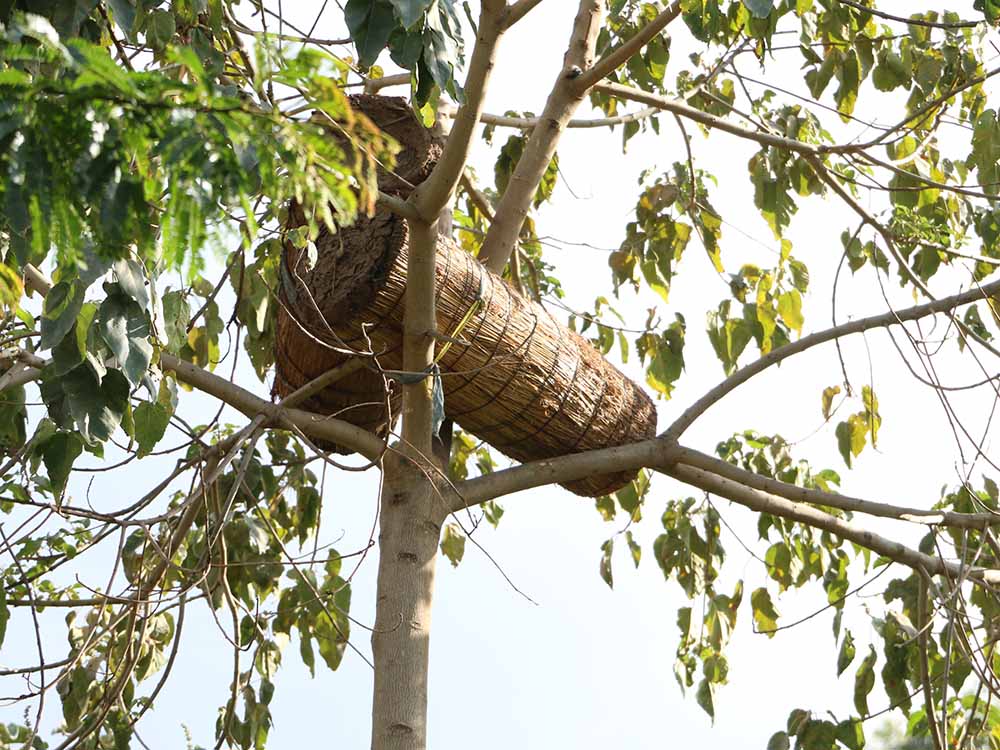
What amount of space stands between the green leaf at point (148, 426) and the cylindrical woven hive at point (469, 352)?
32 centimetres

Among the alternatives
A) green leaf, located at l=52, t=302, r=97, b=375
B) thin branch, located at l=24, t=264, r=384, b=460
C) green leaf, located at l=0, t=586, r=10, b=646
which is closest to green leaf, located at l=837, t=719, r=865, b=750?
thin branch, located at l=24, t=264, r=384, b=460

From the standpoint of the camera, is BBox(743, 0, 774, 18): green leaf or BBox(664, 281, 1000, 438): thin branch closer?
BBox(743, 0, 774, 18): green leaf

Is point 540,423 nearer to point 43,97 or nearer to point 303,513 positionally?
point 303,513

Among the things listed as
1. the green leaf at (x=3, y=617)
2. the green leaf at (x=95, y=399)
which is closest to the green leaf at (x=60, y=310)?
the green leaf at (x=95, y=399)

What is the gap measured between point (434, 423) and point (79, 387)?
0.75m

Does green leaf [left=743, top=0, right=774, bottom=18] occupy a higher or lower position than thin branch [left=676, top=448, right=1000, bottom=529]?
higher

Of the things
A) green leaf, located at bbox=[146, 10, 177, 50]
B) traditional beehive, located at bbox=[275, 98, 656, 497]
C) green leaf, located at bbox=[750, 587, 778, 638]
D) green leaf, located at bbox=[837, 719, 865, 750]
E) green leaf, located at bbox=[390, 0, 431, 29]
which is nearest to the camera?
green leaf, located at bbox=[390, 0, 431, 29]

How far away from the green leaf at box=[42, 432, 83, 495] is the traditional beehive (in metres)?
0.40

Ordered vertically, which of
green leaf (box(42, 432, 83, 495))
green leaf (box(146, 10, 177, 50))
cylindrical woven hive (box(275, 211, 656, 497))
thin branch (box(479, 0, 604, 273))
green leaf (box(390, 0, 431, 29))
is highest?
thin branch (box(479, 0, 604, 273))

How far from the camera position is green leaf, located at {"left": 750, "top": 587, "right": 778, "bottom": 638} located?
137 inches

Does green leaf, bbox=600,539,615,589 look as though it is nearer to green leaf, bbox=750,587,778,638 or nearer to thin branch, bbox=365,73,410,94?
green leaf, bbox=750,587,778,638

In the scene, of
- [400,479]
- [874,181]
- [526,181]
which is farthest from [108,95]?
[874,181]

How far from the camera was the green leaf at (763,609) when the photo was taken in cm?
348

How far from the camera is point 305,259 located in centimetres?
218
